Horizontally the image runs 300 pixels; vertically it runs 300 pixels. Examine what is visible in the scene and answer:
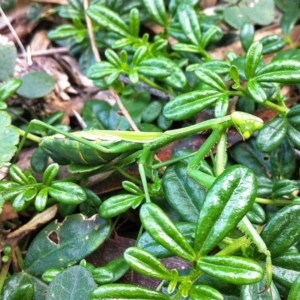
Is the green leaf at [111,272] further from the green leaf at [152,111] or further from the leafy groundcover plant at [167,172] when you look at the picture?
the green leaf at [152,111]

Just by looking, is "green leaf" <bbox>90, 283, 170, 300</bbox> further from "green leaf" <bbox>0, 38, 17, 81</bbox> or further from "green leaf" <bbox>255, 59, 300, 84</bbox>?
"green leaf" <bbox>0, 38, 17, 81</bbox>

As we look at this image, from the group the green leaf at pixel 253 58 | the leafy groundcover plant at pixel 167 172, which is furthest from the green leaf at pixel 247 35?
the green leaf at pixel 253 58

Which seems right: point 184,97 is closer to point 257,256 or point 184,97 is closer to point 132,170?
point 132,170

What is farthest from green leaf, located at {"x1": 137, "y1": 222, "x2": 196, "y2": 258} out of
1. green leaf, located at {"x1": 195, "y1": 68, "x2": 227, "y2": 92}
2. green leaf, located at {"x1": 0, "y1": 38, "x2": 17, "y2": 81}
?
green leaf, located at {"x1": 0, "y1": 38, "x2": 17, "y2": 81}

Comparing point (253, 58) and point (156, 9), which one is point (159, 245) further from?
point (156, 9)

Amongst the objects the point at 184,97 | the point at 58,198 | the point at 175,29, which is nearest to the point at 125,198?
the point at 58,198

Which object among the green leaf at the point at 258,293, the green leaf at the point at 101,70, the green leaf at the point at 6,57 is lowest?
the green leaf at the point at 258,293

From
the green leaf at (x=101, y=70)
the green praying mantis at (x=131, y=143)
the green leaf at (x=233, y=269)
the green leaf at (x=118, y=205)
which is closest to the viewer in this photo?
the green leaf at (x=233, y=269)
